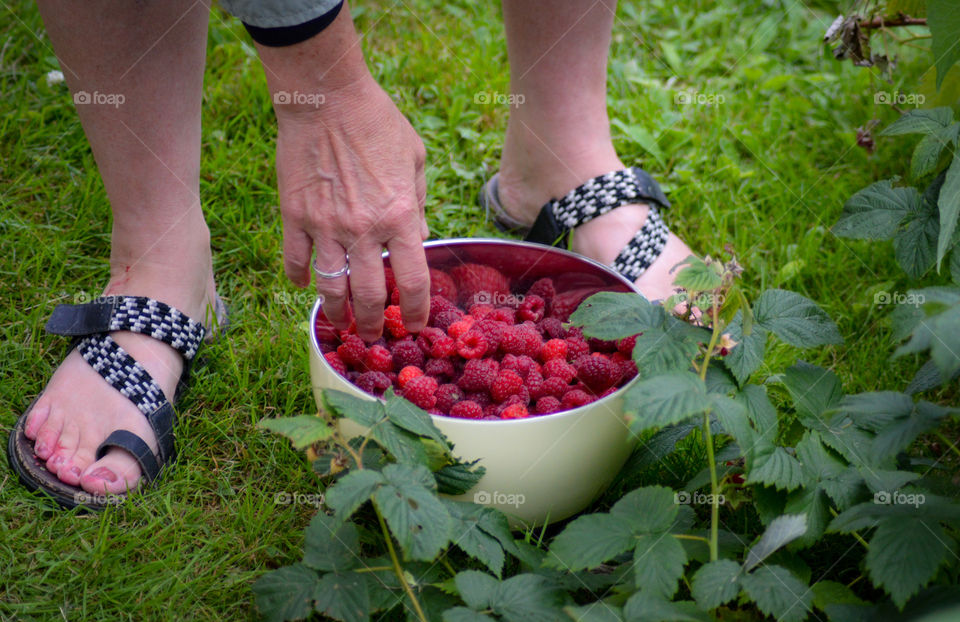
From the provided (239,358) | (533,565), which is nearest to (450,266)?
(239,358)

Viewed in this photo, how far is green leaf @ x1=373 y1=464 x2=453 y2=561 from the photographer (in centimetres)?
82

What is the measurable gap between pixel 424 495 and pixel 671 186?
125 centimetres

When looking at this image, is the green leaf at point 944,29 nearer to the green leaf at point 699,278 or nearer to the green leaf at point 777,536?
the green leaf at point 699,278

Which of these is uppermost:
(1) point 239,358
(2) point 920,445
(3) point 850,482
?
(3) point 850,482

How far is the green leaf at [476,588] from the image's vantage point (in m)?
0.86

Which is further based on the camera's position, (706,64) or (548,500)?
(706,64)

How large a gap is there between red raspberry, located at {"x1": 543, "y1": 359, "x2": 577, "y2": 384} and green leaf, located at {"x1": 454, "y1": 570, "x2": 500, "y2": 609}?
1.17ft

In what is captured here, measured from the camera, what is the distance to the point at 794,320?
1.03m

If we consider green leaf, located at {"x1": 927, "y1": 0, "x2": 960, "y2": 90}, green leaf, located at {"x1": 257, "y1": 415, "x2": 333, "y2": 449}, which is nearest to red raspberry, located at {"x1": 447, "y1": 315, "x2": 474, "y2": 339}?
green leaf, located at {"x1": 257, "y1": 415, "x2": 333, "y2": 449}

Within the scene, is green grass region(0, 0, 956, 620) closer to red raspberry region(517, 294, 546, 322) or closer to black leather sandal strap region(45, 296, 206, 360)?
black leather sandal strap region(45, 296, 206, 360)

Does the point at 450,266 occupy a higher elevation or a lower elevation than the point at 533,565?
higher

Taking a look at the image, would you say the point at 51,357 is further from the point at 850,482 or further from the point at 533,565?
the point at 850,482

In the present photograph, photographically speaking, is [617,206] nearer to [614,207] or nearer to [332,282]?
[614,207]

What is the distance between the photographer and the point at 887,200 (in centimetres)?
119
